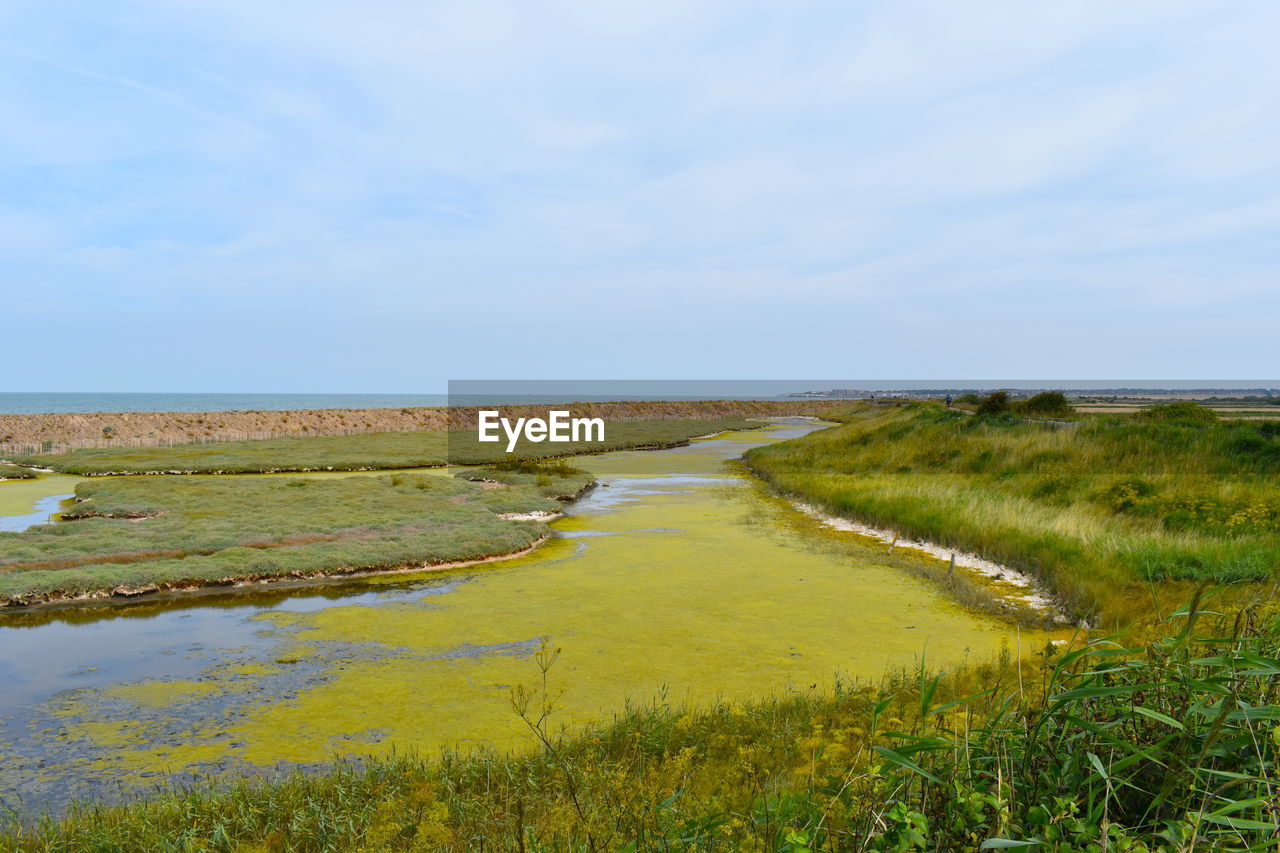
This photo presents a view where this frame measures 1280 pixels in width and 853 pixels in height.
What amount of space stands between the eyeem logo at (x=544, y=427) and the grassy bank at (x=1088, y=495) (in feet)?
110

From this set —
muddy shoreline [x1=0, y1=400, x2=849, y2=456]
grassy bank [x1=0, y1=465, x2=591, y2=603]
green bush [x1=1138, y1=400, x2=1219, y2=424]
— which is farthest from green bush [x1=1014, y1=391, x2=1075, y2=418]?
muddy shoreline [x1=0, y1=400, x2=849, y2=456]

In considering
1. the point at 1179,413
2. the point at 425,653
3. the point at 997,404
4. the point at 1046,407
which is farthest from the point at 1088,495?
the point at 997,404

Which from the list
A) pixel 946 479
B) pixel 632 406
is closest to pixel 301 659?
pixel 946 479

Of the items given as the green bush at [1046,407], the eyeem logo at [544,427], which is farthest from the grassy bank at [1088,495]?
the eyeem logo at [544,427]

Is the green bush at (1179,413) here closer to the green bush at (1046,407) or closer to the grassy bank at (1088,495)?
the grassy bank at (1088,495)

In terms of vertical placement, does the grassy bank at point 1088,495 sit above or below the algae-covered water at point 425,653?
above

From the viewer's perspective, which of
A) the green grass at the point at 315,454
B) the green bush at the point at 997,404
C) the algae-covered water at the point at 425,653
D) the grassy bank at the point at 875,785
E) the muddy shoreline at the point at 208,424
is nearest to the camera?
the grassy bank at the point at 875,785

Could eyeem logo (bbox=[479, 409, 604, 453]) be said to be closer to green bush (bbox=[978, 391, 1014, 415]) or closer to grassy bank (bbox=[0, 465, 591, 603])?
green bush (bbox=[978, 391, 1014, 415])

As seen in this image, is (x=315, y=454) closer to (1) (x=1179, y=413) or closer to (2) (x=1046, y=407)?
(2) (x=1046, y=407)

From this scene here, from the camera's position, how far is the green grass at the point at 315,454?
34375 mm

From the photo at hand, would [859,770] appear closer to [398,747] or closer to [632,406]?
[398,747]

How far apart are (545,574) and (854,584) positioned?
5.98 meters

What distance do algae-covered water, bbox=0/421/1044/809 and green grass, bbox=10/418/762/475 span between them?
79.9ft

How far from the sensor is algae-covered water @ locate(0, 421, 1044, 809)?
7004 mm
